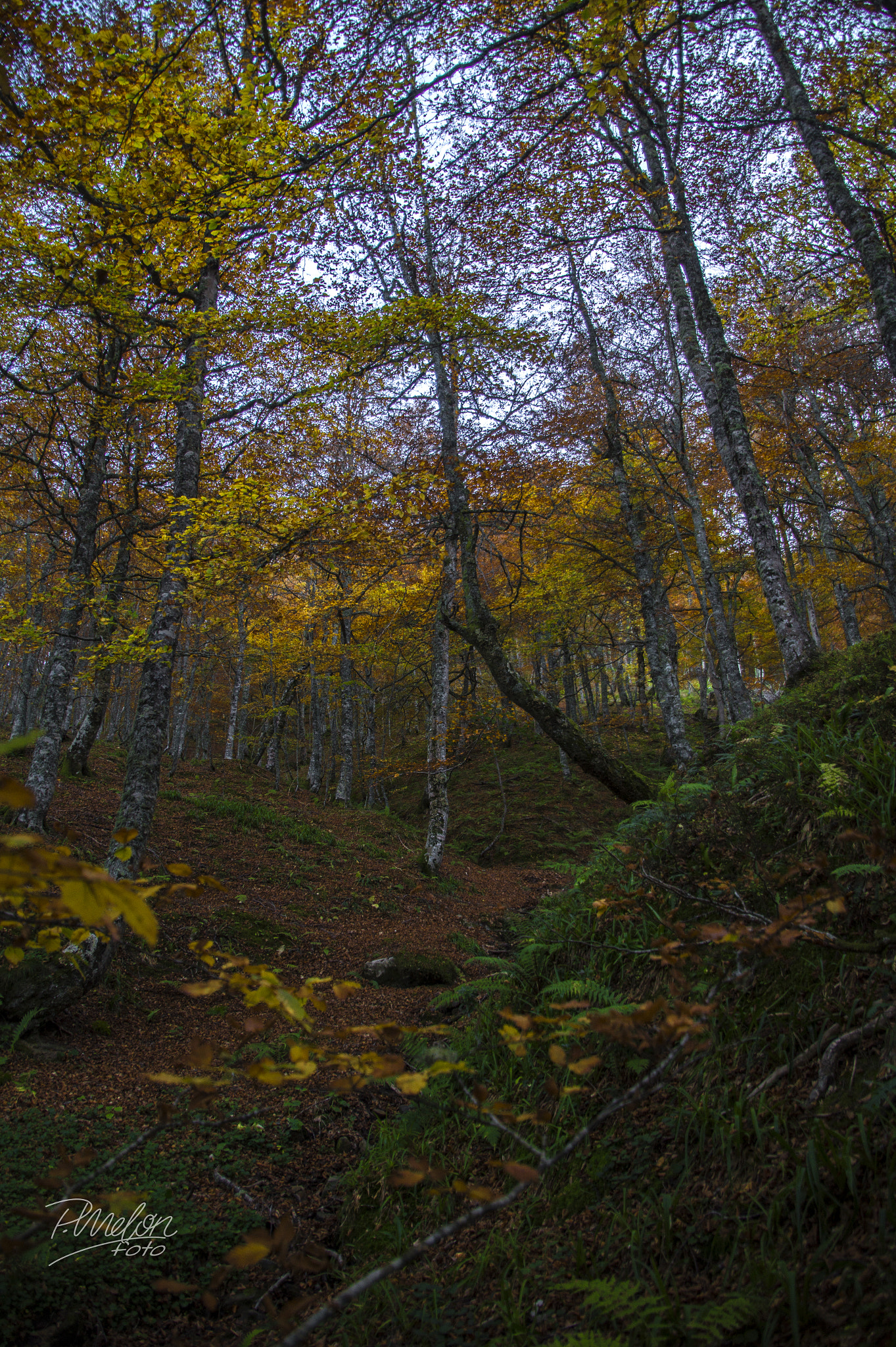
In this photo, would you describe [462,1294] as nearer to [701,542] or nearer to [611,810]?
[701,542]

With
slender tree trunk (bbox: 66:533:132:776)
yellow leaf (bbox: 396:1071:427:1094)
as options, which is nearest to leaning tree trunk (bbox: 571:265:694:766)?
slender tree trunk (bbox: 66:533:132:776)

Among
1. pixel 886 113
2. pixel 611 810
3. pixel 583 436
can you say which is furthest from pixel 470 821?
pixel 886 113

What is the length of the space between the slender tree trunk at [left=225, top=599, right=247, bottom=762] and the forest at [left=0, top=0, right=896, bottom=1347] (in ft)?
9.93

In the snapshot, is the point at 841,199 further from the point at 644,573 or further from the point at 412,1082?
the point at 412,1082

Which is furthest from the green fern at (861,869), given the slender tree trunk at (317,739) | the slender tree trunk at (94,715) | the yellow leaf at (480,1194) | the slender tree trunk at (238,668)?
the slender tree trunk at (317,739)

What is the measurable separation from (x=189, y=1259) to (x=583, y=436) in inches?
558

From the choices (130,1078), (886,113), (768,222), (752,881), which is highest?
(768,222)

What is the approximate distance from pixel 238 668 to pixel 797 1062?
18.7 meters

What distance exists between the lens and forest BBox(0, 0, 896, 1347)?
206cm

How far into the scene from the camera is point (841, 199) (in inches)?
245

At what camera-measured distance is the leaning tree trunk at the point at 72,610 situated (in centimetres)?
786

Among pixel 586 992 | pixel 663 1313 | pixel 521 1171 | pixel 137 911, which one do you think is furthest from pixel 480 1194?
pixel 586 992

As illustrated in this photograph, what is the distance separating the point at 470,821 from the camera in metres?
16.2

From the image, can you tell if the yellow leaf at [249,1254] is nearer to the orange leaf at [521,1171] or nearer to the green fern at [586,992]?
the orange leaf at [521,1171]
